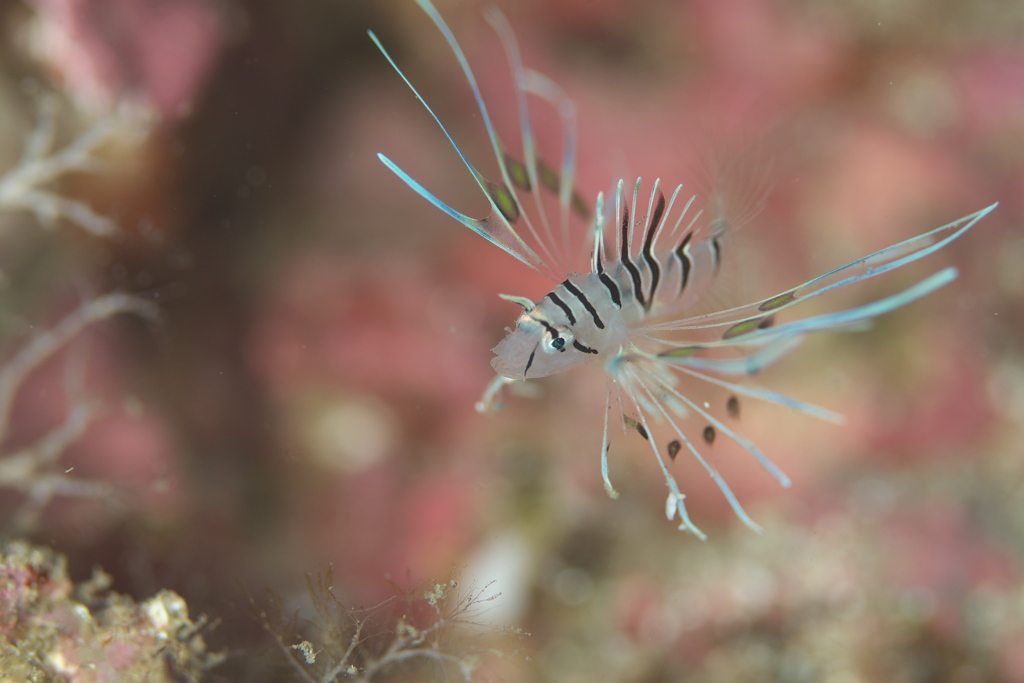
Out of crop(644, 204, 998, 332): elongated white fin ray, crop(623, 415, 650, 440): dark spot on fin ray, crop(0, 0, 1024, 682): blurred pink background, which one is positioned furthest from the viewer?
crop(0, 0, 1024, 682): blurred pink background

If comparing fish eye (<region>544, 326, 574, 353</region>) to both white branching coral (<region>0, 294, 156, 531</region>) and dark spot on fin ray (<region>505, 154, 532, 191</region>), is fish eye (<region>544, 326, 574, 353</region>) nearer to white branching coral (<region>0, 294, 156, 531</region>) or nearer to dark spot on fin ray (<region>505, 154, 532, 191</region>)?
dark spot on fin ray (<region>505, 154, 532, 191</region>)

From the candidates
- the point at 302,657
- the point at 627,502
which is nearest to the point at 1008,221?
the point at 627,502

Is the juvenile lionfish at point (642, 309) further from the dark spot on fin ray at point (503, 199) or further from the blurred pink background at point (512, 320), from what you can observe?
the blurred pink background at point (512, 320)

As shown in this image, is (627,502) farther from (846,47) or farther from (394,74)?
(846,47)

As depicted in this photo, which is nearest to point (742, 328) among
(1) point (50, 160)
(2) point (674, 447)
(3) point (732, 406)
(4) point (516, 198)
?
(2) point (674, 447)

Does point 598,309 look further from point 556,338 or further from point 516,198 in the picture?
point 516,198

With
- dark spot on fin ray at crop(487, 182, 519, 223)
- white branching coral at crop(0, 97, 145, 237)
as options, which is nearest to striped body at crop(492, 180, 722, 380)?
dark spot on fin ray at crop(487, 182, 519, 223)

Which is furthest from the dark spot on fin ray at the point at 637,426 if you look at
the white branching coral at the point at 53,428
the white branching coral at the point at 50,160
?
the white branching coral at the point at 50,160
